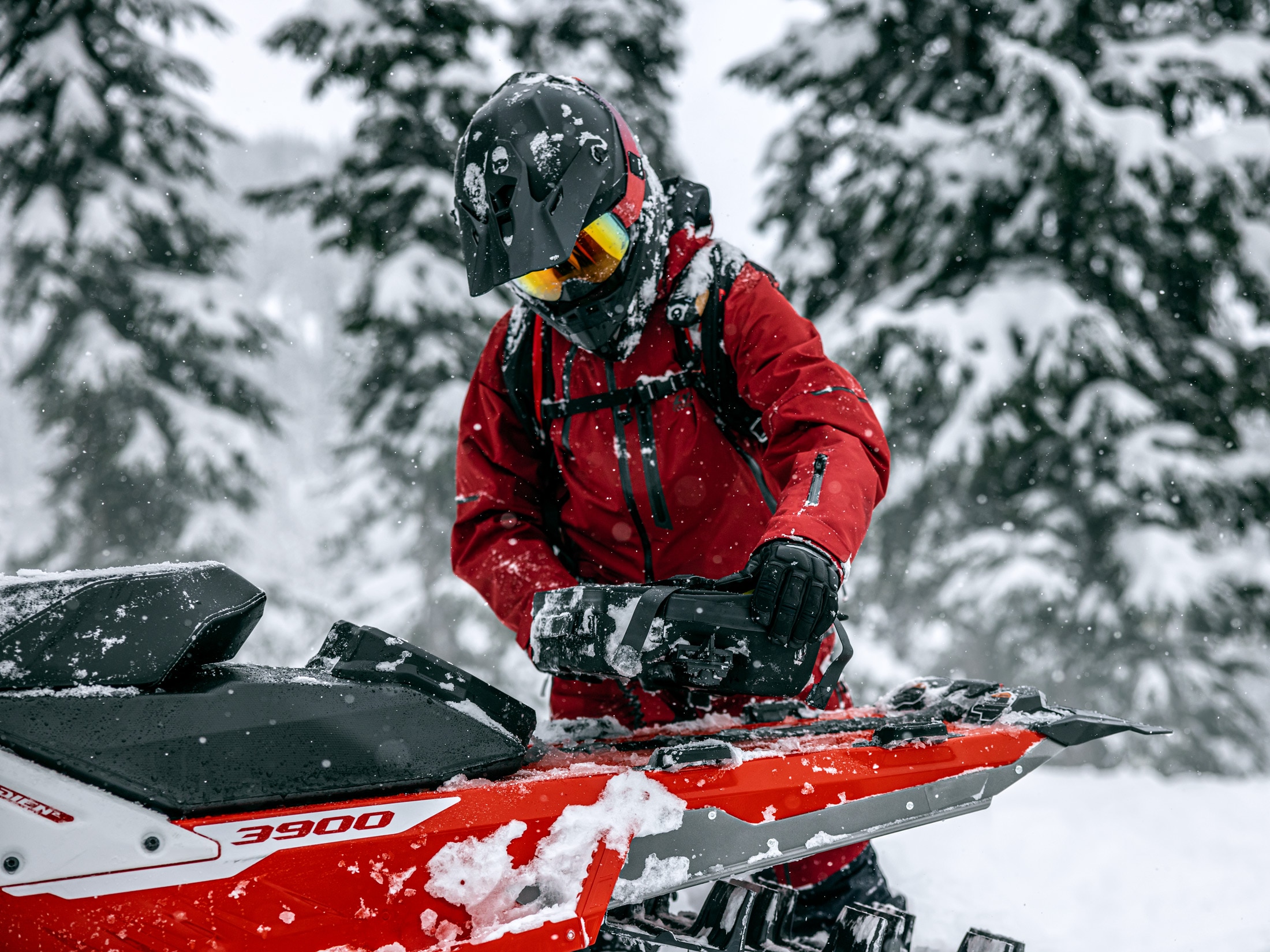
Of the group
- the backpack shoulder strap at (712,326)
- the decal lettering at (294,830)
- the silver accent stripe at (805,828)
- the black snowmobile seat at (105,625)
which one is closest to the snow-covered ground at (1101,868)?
the silver accent stripe at (805,828)

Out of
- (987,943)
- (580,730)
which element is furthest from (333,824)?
(987,943)

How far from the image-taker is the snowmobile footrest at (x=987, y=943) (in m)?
1.83

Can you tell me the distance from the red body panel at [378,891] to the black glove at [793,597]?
0.30 m

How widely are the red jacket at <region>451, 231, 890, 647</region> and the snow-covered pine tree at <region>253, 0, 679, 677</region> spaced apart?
694 centimetres

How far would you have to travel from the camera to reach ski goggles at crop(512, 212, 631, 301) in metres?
2.13

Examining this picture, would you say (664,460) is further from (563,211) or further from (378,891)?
(378,891)

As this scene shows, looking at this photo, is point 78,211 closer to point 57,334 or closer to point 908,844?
point 57,334

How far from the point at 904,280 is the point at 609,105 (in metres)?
7.34

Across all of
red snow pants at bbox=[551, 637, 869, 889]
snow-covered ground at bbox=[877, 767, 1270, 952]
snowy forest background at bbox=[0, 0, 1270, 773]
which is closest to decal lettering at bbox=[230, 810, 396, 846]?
red snow pants at bbox=[551, 637, 869, 889]

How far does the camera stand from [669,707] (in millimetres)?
2406

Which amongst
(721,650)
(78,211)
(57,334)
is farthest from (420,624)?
(721,650)

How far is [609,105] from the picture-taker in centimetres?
231

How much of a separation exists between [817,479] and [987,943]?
1056 millimetres

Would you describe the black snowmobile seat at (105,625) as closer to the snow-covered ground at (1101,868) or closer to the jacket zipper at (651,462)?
the jacket zipper at (651,462)
